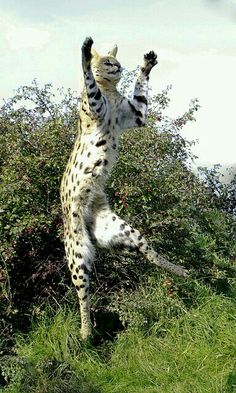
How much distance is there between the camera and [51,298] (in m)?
7.33

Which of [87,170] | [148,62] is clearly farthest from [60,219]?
[148,62]

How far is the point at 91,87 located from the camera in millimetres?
6289

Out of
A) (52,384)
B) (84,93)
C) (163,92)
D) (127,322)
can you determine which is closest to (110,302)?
(127,322)

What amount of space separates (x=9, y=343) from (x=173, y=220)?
6.40ft

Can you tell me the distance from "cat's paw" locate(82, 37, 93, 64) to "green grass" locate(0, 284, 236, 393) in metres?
2.48

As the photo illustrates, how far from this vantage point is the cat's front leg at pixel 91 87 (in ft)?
19.2

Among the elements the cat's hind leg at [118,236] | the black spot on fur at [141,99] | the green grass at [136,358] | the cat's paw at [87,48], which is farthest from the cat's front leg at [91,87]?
the green grass at [136,358]

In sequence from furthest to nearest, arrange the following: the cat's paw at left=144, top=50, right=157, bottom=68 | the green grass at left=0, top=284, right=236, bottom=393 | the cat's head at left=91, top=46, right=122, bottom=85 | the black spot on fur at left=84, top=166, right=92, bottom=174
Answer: the cat's head at left=91, top=46, right=122, bottom=85 → the black spot on fur at left=84, top=166, right=92, bottom=174 → the cat's paw at left=144, top=50, right=157, bottom=68 → the green grass at left=0, top=284, right=236, bottom=393

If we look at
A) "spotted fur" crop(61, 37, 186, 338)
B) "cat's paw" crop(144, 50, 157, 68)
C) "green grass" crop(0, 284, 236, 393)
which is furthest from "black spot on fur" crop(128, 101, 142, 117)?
"green grass" crop(0, 284, 236, 393)

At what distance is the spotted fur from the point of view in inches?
258

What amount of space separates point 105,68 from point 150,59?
46 cm

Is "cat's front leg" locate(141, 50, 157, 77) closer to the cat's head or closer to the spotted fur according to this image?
the spotted fur

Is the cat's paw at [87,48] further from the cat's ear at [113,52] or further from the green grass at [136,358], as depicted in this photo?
the green grass at [136,358]

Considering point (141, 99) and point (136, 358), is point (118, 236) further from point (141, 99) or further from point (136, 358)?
point (141, 99)
